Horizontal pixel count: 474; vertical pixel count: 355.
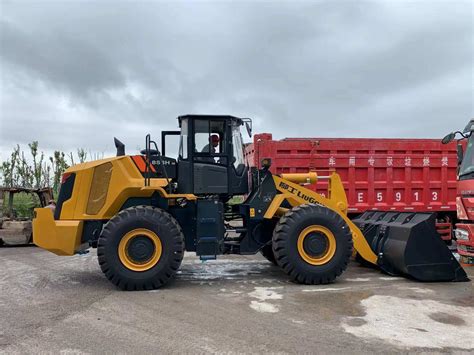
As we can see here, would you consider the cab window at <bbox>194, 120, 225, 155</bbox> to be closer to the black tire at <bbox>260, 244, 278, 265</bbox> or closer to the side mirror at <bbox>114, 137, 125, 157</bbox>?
the side mirror at <bbox>114, 137, 125, 157</bbox>

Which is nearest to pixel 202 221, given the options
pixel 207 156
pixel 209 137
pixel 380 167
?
pixel 207 156

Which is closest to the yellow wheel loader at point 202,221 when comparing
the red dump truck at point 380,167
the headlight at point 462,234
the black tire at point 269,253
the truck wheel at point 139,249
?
the truck wheel at point 139,249

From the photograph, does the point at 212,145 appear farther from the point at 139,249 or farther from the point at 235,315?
the point at 235,315

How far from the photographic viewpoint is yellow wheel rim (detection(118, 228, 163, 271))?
259 inches

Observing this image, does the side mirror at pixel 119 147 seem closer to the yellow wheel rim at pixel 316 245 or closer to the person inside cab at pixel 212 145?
the person inside cab at pixel 212 145

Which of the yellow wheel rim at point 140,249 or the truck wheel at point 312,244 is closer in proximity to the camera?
the yellow wheel rim at point 140,249

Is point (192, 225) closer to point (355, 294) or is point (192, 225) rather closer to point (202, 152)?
point (202, 152)

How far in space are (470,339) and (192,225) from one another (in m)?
4.13

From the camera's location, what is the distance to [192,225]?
725 cm

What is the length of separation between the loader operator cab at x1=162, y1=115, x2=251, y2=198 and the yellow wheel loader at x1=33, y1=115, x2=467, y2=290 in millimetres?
16

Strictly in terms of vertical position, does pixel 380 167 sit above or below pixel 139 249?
above

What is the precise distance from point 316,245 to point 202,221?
5.78 feet

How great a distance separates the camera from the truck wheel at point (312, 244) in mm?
6867

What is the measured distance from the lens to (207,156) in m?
7.33
